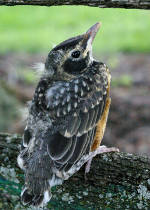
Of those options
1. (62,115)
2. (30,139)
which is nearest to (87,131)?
(62,115)

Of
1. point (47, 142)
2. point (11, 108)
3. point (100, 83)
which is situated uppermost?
point (100, 83)

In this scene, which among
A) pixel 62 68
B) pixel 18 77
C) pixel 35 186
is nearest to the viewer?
pixel 35 186

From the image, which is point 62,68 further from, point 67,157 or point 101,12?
point 101,12

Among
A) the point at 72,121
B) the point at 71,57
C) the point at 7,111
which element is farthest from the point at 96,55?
the point at 72,121

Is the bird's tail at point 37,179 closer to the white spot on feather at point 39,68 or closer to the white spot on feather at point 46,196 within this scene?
the white spot on feather at point 46,196

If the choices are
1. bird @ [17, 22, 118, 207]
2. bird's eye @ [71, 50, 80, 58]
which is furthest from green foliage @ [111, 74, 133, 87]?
Answer: bird's eye @ [71, 50, 80, 58]

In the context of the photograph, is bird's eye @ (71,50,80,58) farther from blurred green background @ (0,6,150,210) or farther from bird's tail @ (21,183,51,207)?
bird's tail @ (21,183,51,207)

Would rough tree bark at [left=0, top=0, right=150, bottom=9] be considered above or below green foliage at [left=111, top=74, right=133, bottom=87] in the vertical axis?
above
